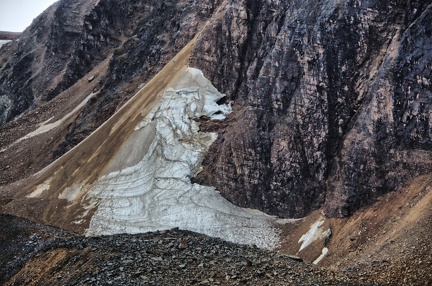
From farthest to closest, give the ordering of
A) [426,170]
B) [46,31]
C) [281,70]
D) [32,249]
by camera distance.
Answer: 1. [46,31]
2. [281,70]
3. [426,170]
4. [32,249]

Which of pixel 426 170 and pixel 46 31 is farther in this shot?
pixel 46 31

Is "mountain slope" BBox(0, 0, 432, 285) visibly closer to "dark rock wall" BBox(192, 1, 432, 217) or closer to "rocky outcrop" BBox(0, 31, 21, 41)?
"dark rock wall" BBox(192, 1, 432, 217)

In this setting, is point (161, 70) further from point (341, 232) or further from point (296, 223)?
point (341, 232)

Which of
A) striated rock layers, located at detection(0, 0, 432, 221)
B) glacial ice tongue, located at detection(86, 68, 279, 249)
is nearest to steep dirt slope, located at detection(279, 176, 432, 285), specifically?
striated rock layers, located at detection(0, 0, 432, 221)

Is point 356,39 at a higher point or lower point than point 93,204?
higher

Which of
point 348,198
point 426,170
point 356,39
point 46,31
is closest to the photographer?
point 426,170

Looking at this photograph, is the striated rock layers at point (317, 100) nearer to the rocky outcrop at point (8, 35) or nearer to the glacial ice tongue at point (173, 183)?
the glacial ice tongue at point (173, 183)

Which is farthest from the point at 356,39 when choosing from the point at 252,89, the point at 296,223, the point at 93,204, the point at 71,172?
the point at 71,172
